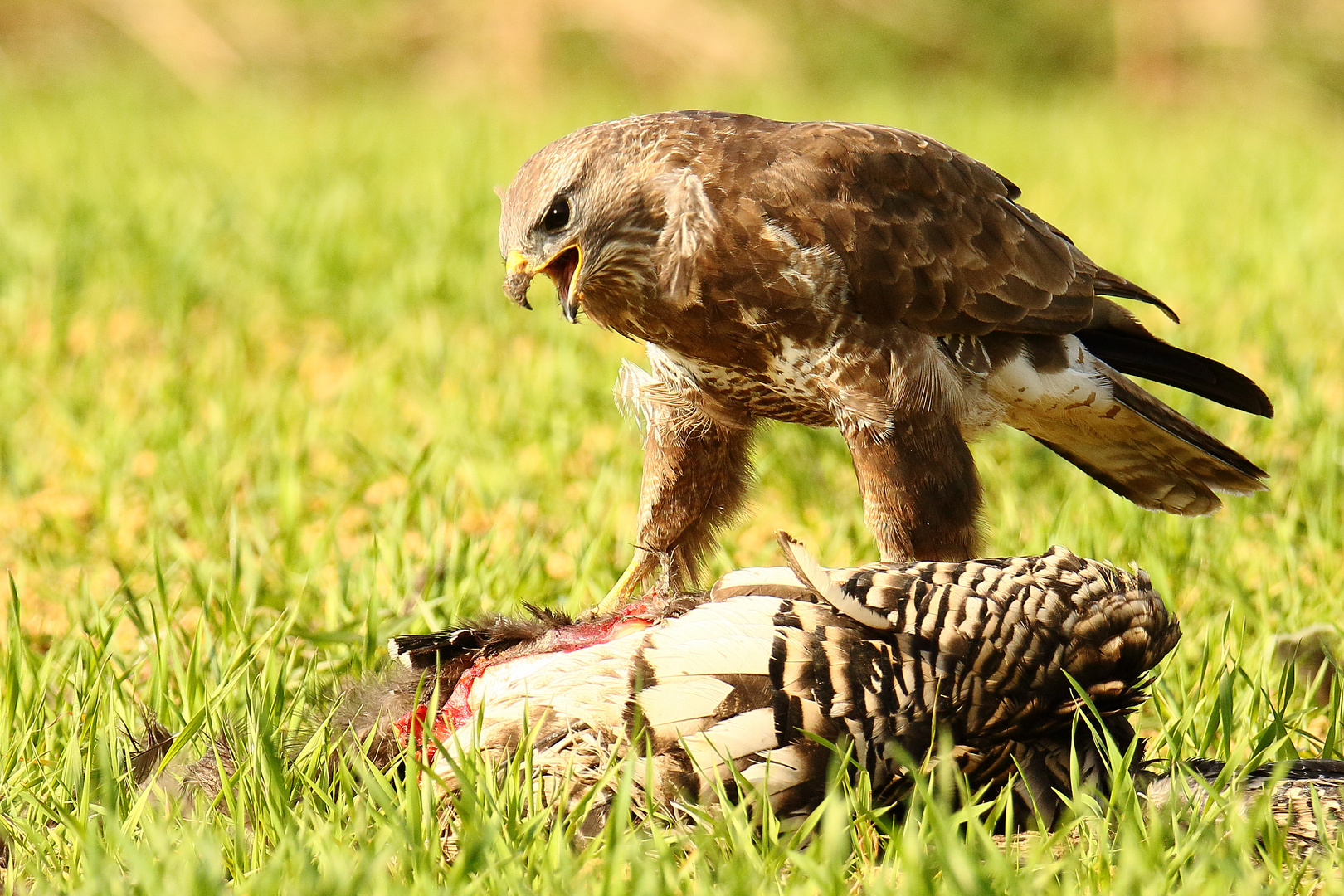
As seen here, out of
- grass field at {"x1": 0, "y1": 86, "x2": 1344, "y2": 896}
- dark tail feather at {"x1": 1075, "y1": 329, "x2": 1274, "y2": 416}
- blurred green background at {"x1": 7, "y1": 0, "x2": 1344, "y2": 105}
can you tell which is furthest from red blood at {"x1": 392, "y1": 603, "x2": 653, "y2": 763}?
blurred green background at {"x1": 7, "y1": 0, "x2": 1344, "y2": 105}

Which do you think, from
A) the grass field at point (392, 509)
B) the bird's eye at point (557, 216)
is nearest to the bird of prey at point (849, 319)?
the bird's eye at point (557, 216)

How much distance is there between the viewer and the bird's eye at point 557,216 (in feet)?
8.25

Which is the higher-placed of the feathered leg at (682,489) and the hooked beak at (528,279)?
the hooked beak at (528,279)

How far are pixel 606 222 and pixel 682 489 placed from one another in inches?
32.7

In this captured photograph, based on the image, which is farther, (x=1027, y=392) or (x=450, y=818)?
(x=1027, y=392)

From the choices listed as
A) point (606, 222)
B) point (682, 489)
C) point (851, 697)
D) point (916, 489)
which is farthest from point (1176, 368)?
point (851, 697)

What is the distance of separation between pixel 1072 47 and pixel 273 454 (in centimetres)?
1834

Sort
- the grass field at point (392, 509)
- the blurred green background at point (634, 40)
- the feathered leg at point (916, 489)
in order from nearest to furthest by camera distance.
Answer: the grass field at point (392, 509), the feathered leg at point (916, 489), the blurred green background at point (634, 40)

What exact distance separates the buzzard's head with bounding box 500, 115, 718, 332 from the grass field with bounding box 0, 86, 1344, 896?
0.75 metres

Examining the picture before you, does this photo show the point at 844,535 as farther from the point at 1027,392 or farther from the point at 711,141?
the point at 711,141

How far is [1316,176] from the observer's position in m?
9.55

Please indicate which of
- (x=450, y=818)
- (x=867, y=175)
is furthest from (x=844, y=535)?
(x=450, y=818)

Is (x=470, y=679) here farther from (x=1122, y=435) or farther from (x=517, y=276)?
(x=1122, y=435)

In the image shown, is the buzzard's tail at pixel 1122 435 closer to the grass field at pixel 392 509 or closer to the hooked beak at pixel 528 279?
the grass field at pixel 392 509
